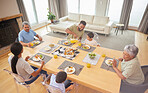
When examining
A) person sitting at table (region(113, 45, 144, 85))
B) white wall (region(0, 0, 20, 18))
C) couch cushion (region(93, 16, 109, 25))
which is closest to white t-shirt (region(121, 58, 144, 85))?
person sitting at table (region(113, 45, 144, 85))

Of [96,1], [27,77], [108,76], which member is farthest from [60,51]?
[96,1]

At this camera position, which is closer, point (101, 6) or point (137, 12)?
point (137, 12)

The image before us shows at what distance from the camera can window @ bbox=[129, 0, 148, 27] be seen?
197 inches

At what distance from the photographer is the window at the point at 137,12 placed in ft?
16.4

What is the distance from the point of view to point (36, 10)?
18.5 ft

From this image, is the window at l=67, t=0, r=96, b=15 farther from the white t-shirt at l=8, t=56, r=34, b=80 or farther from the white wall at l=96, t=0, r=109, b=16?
the white t-shirt at l=8, t=56, r=34, b=80

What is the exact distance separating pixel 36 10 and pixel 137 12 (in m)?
5.41

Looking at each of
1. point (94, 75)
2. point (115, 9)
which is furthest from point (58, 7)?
point (94, 75)

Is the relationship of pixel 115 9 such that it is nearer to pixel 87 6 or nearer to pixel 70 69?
pixel 87 6

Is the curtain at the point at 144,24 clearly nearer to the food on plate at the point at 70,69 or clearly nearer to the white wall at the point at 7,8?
the food on plate at the point at 70,69

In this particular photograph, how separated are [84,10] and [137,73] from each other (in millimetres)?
5508

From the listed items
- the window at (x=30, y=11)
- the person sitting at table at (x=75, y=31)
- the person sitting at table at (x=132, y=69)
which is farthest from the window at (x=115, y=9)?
the person sitting at table at (x=132, y=69)

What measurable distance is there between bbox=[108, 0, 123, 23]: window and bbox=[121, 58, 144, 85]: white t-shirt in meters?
4.77

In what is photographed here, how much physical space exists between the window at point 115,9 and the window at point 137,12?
63cm
